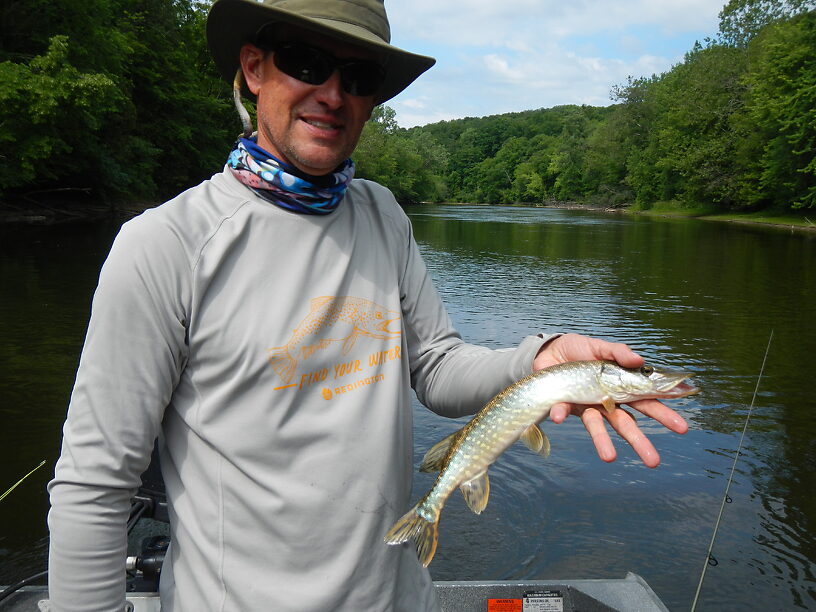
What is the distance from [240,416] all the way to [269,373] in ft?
0.39

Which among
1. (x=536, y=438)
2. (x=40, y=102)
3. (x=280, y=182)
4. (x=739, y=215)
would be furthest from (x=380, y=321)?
(x=739, y=215)

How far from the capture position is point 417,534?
1.88 metres

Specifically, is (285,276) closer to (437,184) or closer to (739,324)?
(739,324)

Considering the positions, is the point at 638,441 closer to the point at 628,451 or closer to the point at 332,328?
the point at 332,328

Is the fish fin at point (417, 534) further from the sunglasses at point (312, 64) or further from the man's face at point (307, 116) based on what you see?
the sunglasses at point (312, 64)

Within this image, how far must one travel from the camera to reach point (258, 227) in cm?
177

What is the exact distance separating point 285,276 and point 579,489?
18.2 feet

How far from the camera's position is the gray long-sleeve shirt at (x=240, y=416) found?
156cm

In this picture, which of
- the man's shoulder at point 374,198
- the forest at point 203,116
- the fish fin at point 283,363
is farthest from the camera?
the forest at point 203,116

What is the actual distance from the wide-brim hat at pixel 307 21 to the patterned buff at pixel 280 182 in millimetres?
308

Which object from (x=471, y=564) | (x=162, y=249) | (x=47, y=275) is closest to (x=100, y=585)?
(x=162, y=249)

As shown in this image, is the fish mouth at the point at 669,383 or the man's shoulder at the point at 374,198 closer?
the fish mouth at the point at 669,383

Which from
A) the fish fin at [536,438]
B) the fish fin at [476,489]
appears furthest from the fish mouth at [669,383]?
the fish fin at [476,489]

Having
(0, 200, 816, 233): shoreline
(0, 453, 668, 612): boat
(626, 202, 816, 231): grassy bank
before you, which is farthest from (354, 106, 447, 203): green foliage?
(0, 453, 668, 612): boat
